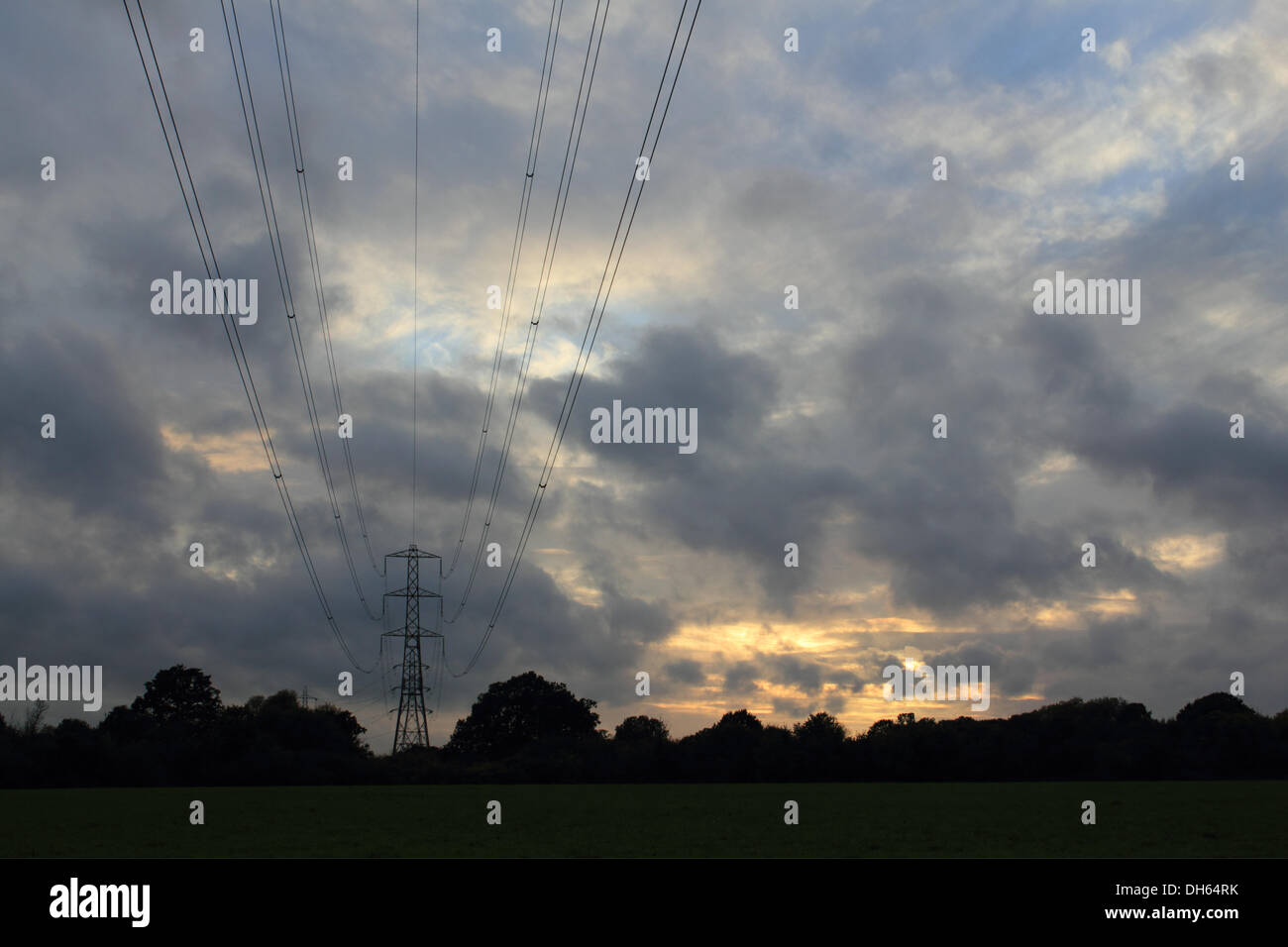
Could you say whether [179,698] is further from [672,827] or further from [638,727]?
[672,827]

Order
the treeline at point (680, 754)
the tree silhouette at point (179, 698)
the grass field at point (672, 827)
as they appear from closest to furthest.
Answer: the grass field at point (672, 827) → the treeline at point (680, 754) → the tree silhouette at point (179, 698)

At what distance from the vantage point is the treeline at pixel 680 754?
119812mm

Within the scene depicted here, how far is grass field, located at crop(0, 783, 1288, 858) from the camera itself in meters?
38.3

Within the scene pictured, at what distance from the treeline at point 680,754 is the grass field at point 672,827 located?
151 feet

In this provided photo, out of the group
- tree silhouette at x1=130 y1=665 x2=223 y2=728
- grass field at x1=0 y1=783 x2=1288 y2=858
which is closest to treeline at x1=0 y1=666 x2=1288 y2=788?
tree silhouette at x1=130 y1=665 x2=223 y2=728

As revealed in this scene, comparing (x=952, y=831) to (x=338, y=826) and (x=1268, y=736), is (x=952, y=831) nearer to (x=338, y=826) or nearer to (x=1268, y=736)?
(x=338, y=826)

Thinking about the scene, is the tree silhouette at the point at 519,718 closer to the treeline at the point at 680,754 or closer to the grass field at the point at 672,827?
the treeline at the point at 680,754

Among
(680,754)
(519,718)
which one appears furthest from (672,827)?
(519,718)

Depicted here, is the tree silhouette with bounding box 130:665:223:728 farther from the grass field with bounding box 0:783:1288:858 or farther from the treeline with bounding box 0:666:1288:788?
the grass field with bounding box 0:783:1288:858

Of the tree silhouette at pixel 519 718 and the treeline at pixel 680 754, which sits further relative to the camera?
the tree silhouette at pixel 519 718

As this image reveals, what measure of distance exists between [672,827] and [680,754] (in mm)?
87783

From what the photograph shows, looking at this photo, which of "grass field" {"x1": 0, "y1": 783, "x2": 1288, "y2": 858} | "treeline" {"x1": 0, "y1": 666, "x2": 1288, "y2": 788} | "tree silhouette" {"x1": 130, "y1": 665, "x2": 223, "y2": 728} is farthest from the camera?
"tree silhouette" {"x1": 130, "y1": 665, "x2": 223, "y2": 728}

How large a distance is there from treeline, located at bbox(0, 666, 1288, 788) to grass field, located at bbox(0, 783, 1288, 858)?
1809 inches

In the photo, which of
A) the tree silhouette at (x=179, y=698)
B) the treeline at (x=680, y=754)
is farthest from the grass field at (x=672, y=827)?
the tree silhouette at (x=179, y=698)
